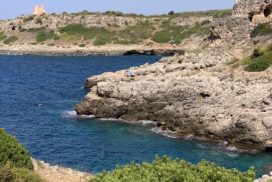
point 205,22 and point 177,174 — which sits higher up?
point 177,174

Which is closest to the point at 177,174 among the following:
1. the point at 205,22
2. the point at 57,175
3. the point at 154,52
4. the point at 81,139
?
the point at 57,175

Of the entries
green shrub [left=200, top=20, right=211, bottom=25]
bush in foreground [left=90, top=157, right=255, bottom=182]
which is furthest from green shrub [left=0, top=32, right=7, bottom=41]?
bush in foreground [left=90, top=157, right=255, bottom=182]

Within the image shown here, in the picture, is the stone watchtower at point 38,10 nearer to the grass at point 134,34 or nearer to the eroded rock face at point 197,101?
the grass at point 134,34

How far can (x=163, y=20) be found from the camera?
167375 mm

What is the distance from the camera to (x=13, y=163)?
2023cm

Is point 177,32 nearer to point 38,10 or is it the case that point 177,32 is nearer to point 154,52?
point 154,52

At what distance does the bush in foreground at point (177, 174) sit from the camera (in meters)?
14.4

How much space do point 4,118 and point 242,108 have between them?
79.0 ft

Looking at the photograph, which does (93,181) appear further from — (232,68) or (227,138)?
(232,68)

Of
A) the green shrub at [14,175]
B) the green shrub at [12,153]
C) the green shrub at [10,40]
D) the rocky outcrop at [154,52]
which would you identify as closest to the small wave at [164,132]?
the green shrub at [12,153]

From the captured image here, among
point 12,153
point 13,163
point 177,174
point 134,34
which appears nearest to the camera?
point 177,174

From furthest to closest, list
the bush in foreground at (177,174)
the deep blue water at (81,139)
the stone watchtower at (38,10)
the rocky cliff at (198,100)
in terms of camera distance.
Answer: the stone watchtower at (38,10)
the rocky cliff at (198,100)
the deep blue water at (81,139)
the bush in foreground at (177,174)

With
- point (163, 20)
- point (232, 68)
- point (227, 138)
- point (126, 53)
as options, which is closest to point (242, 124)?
point (227, 138)

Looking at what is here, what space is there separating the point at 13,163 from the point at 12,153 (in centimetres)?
43
